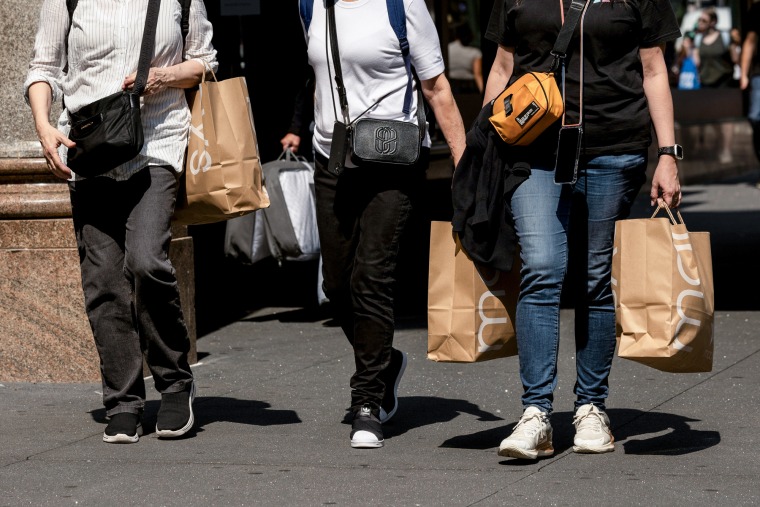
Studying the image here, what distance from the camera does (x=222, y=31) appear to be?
360 inches

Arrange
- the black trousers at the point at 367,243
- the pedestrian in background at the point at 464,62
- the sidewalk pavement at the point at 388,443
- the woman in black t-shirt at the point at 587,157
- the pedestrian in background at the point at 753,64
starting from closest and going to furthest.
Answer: the sidewalk pavement at the point at 388,443 → the woman in black t-shirt at the point at 587,157 → the black trousers at the point at 367,243 → the pedestrian in background at the point at 464,62 → the pedestrian in background at the point at 753,64

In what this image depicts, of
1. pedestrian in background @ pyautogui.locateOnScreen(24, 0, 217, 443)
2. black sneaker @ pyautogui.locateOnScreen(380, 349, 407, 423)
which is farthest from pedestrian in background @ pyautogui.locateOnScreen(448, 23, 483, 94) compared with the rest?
pedestrian in background @ pyautogui.locateOnScreen(24, 0, 217, 443)

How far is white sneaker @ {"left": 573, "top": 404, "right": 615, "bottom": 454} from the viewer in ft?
16.4

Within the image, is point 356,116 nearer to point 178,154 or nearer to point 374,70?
point 374,70

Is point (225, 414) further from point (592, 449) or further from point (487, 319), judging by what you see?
point (592, 449)

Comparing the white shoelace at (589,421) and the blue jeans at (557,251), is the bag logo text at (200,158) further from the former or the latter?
the white shoelace at (589,421)

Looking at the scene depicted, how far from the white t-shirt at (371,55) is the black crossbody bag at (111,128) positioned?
59cm

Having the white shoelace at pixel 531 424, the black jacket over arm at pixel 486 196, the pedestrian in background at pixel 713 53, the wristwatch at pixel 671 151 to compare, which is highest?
the wristwatch at pixel 671 151

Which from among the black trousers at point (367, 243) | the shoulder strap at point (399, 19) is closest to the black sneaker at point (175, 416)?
the black trousers at point (367, 243)

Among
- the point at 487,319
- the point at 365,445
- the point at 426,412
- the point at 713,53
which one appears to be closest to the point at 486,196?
the point at 487,319

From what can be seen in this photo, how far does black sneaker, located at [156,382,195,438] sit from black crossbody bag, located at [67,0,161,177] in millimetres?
874

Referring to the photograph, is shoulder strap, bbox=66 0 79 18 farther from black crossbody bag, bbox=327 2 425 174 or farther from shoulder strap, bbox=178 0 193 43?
black crossbody bag, bbox=327 2 425 174

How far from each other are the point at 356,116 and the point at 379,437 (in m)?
1.12

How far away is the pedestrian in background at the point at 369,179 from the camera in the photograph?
5184 mm
